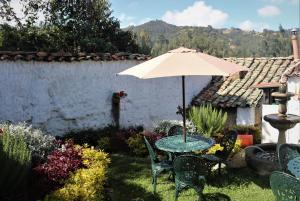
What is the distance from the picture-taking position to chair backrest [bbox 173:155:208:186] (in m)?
6.52

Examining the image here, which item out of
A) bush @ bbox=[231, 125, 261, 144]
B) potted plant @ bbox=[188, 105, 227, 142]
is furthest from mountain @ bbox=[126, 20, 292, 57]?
potted plant @ bbox=[188, 105, 227, 142]

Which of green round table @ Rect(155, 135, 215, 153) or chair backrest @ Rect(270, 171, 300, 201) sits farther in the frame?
green round table @ Rect(155, 135, 215, 153)

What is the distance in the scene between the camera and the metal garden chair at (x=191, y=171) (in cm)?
653

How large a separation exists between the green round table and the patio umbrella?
4.89 feet

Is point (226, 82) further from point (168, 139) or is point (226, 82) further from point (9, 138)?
point (9, 138)

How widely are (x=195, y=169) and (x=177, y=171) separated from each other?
32 centimetres

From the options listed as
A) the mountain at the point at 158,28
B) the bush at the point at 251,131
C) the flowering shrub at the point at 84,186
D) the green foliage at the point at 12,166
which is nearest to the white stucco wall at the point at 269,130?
the bush at the point at 251,131

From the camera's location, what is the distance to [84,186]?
20.7 ft

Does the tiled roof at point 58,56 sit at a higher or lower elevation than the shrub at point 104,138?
higher

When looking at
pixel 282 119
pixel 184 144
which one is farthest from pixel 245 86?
pixel 184 144

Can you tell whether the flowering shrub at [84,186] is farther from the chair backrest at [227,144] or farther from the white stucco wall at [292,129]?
the white stucco wall at [292,129]

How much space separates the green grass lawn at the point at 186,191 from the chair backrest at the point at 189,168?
0.85m

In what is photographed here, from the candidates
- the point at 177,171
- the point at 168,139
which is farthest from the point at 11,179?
the point at 168,139

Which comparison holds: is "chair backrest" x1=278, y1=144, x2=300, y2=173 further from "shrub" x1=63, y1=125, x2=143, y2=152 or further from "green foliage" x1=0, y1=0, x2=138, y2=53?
"green foliage" x1=0, y1=0, x2=138, y2=53
